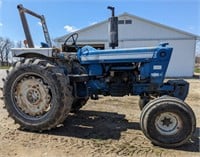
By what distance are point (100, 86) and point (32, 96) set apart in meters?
1.35

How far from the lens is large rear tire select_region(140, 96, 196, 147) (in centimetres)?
394

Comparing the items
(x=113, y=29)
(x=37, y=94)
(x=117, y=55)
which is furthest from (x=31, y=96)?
(x=113, y=29)

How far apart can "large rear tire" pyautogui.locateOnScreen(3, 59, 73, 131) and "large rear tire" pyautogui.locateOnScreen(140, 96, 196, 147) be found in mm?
1470

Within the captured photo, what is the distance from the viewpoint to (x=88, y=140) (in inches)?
163

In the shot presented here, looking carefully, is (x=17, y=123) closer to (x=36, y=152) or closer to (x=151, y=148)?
(x=36, y=152)

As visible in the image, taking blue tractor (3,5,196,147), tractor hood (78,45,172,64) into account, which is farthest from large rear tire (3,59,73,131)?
tractor hood (78,45,172,64)

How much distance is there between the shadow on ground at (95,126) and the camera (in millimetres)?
4465

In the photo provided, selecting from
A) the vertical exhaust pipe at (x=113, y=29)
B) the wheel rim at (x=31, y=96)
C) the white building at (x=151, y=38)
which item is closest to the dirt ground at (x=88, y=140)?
the wheel rim at (x=31, y=96)

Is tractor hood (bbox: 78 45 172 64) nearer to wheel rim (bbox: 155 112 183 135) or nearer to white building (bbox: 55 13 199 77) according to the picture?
wheel rim (bbox: 155 112 183 135)

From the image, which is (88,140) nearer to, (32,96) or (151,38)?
(32,96)

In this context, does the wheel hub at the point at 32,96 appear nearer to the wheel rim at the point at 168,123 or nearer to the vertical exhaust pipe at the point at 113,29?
the vertical exhaust pipe at the point at 113,29

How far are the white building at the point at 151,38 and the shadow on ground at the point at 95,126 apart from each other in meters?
13.3

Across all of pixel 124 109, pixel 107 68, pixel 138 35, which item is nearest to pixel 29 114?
pixel 107 68

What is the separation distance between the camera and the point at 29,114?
→ 472cm
